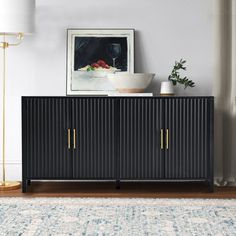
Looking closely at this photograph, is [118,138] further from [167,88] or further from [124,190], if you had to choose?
[167,88]

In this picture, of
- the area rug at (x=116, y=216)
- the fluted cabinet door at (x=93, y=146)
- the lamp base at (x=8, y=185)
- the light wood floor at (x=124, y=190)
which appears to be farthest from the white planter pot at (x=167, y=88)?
the lamp base at (x=8, y=185)

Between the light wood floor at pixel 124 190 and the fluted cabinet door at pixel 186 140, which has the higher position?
the fluted cabinet door at pixel 186 140

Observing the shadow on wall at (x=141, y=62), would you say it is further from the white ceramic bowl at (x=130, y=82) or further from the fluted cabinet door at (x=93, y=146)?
the fluted cabinet door at (x=93, y=146)

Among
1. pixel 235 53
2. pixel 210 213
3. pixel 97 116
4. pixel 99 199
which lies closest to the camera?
pixel 210 213

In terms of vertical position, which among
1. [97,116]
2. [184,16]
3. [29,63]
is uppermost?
[184,16]

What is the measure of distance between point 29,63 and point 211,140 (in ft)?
5.44

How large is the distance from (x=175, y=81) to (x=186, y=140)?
0.54m

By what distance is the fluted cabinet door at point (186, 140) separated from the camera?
4715mm

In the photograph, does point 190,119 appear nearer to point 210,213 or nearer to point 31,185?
point 210,213

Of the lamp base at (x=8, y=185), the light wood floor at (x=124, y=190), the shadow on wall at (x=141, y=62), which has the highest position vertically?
the shadow on wall at (x=141, y=62)

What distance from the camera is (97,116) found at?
15.5 feet

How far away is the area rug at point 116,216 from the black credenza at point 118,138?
0.36 m

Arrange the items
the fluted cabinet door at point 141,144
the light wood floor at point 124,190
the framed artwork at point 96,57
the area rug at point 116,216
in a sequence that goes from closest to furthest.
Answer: the area rug at point 116,216
the light wood floor at point 124,190
the fluted cabinet door at point 141,144
the framed artwork at point 96,57

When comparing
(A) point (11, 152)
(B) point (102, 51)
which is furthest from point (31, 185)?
(B) point (102, 51)
